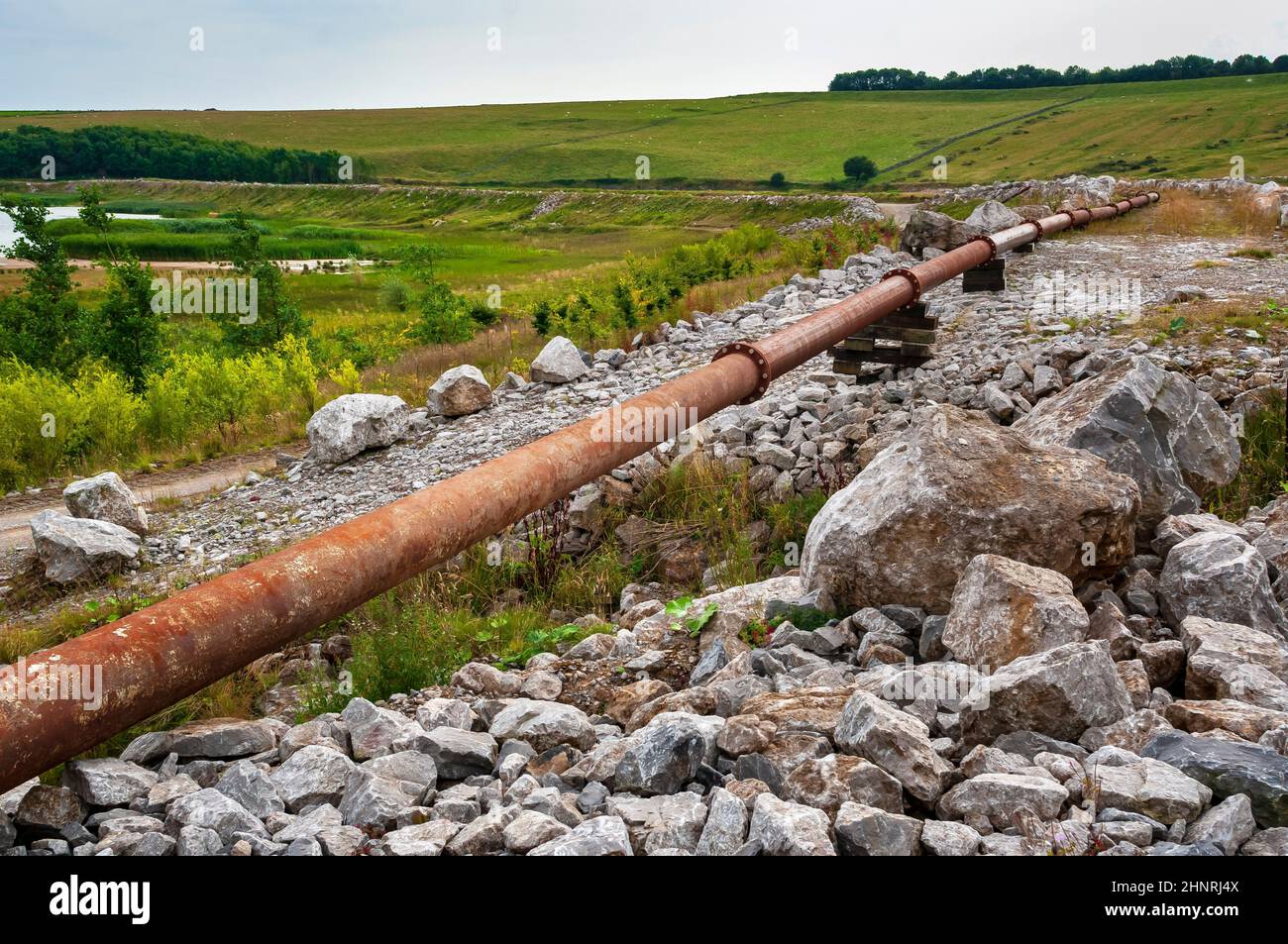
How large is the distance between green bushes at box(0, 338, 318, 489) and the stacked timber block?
29.6 feet

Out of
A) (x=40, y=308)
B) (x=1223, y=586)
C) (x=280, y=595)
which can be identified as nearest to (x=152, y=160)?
(x=40, y=308)

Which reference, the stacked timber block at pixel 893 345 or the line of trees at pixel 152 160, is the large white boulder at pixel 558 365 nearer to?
the stacked timber block at pixel 893 345

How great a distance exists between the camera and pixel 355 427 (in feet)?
39.3

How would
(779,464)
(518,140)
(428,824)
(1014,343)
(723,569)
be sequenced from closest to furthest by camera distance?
(428,824)
(723,569)
(779,464)
(1014,343)
(518,140)

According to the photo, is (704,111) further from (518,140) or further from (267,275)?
(267,275)

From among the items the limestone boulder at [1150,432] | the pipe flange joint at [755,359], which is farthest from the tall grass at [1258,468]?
the pipe flange joint at [755,359]

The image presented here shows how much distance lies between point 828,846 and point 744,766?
23.5 inches

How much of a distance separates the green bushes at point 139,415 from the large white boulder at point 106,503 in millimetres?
3347

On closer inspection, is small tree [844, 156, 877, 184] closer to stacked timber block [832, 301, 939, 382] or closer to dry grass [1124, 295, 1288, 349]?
dry grass [1124, 295, 1288, 349]

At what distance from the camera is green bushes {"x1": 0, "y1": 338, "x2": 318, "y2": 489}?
44.2 ft

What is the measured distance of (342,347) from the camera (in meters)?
28.0

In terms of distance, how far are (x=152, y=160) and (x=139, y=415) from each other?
468 ft

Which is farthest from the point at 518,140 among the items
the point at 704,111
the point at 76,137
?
the point at 76,137

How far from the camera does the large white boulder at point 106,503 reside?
1023cm
